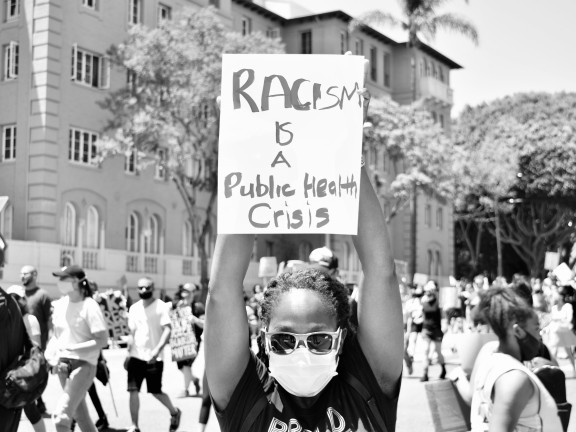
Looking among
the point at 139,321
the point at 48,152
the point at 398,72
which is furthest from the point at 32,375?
the point at 398,72

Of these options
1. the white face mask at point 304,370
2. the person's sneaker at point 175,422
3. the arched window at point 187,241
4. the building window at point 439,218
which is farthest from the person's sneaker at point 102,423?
the building window at point 439,218

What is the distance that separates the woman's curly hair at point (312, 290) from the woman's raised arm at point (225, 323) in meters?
0.10

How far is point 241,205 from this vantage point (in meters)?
2.65

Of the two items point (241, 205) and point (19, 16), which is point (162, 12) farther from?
point (241, 205)

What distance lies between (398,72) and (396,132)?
1548cm

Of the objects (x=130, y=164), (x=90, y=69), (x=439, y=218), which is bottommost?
(x=439, y=218)

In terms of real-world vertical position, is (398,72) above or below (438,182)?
above

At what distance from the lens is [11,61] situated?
102 ft

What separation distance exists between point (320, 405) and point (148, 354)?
7818 millimetres

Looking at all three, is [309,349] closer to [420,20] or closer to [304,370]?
[304,370]

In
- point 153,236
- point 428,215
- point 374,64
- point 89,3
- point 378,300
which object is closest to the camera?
point 378,300

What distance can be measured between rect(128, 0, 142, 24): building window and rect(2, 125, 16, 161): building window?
6.11 m

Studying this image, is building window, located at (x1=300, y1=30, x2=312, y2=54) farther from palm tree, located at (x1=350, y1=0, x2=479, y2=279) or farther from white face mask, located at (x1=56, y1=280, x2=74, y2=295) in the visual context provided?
white face mask, located at (x1=56, y1=280, x2=74, y2=295)

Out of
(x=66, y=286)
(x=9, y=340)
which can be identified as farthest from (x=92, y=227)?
(x=9, y=340)
